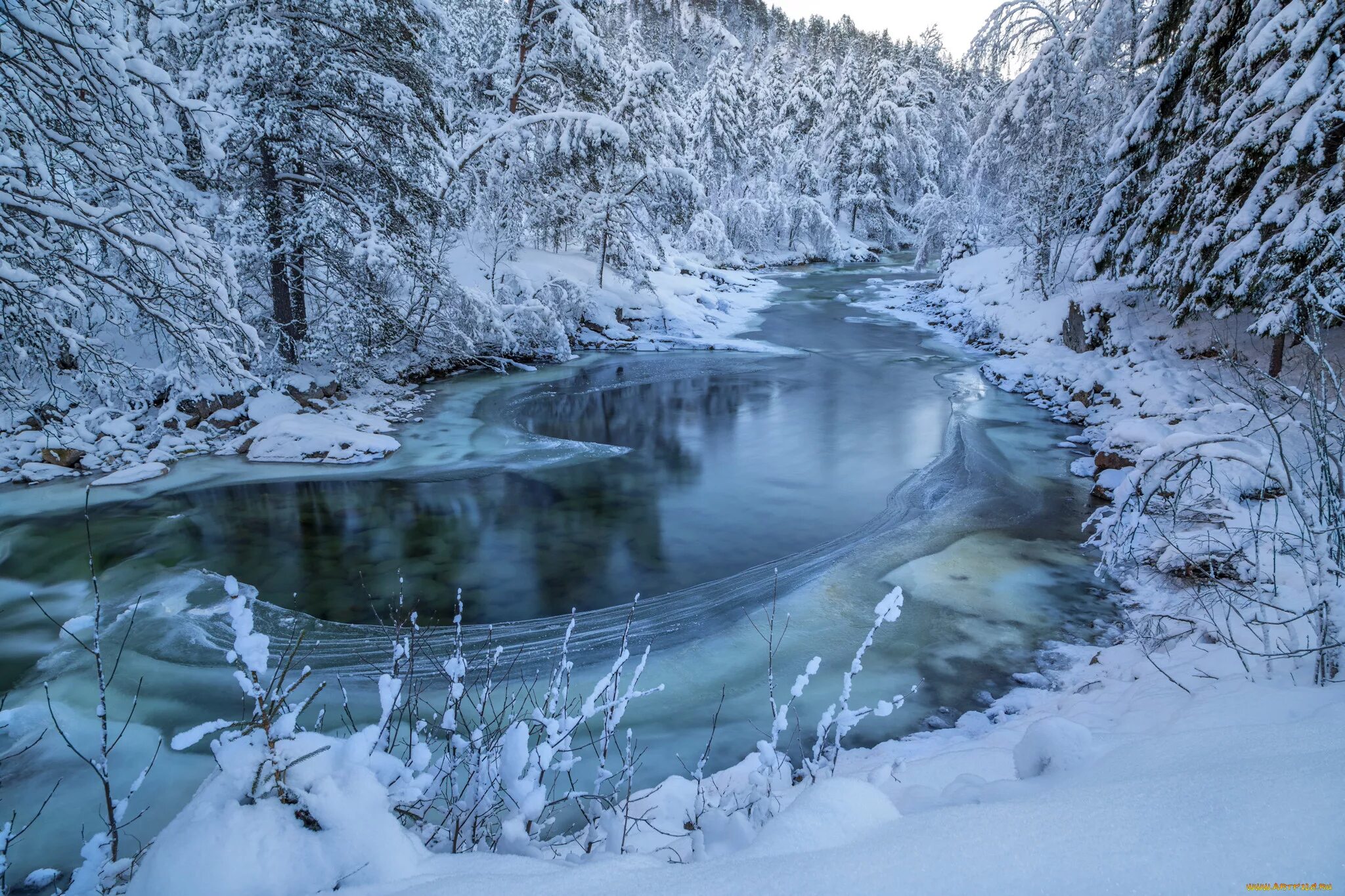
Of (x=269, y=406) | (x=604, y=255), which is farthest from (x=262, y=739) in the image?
(x=604, y=255)

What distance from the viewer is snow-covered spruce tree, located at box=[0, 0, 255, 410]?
13.7 ft

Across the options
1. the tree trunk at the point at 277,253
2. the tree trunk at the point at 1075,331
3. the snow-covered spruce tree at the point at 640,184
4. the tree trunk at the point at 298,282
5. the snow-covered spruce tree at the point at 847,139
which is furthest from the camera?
the snow-covered spruce tree at the point at 847,139

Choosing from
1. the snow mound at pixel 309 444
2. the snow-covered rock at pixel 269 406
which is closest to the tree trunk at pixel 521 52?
the snow-covered rock at pixel 269 406

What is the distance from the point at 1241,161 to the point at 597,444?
35.1ft

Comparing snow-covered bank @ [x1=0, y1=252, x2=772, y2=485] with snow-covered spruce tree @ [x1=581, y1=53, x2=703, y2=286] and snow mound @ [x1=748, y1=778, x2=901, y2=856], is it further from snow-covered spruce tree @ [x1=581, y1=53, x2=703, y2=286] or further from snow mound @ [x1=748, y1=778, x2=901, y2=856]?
snow mound @ [x1=748, y1=778, x2=901, y2=856]

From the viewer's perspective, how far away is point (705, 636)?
678 centimetres

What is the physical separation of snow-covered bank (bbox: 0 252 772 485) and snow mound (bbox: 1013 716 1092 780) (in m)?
7.52

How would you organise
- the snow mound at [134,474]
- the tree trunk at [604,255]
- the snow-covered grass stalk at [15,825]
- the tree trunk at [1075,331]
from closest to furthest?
the snow-covered grass stalk at [15,825] < the snow mound at [134,474] < the tree trunk at [1075,331] < the tree trunk at [604,255]

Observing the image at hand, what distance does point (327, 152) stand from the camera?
1292 centimetres

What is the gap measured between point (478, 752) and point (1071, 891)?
1.92 m

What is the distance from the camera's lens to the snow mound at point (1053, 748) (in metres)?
3.02

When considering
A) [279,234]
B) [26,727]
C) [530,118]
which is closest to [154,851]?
[26,727]

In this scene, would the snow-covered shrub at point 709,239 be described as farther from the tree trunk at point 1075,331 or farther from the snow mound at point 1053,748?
the snow mound at point 1053,748

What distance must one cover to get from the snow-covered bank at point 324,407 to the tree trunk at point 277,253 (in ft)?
2.53
